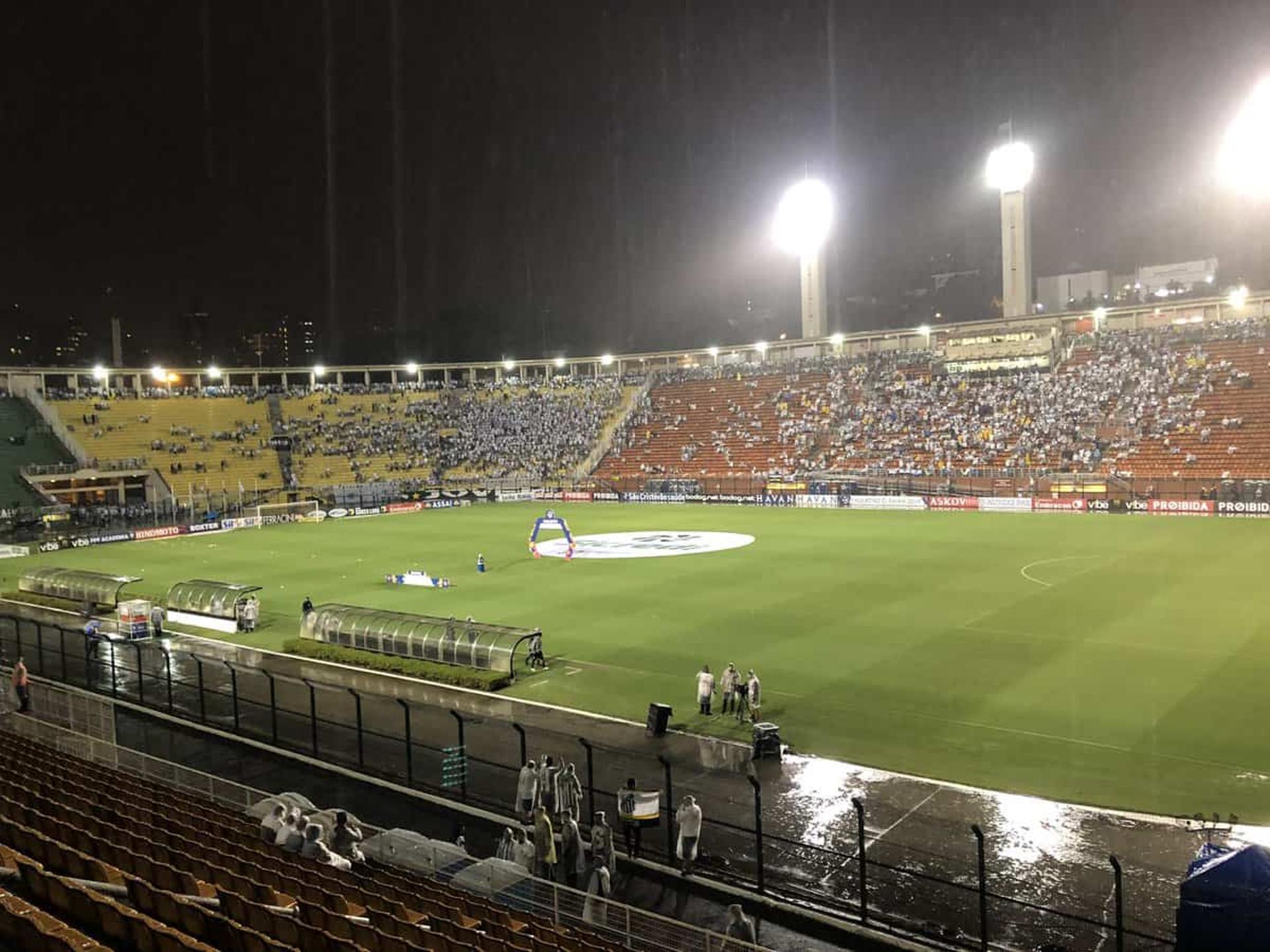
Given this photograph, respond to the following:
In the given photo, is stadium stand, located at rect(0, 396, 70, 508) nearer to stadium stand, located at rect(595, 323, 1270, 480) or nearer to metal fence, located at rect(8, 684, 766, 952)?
stadium stand, located at rect(595, 323, 1270, 480)

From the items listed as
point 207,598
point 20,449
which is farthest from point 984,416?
point 20,449

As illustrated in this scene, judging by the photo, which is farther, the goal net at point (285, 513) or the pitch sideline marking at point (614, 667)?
the goal net at point (285, 513)

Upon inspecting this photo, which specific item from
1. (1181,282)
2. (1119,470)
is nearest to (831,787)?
(1119,470)

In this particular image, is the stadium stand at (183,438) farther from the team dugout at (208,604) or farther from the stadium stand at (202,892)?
the stadium stand at (202,892)

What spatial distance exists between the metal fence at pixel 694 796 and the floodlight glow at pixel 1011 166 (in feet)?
260

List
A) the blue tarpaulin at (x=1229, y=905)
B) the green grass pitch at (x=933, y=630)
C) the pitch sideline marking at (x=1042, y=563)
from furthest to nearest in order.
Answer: the pitch sideline marking at (x=1042, y=563) → the green grass pitch at (x=933, y=630) → the blue tarpaulin at (x=1229, y=905)

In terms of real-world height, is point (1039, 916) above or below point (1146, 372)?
below

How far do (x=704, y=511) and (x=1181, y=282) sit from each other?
98027mm

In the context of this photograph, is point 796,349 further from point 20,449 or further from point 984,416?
point 20,449

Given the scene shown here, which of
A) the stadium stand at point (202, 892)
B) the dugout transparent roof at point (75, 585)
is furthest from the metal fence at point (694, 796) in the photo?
the dugout transparent roof at point (75, 585)

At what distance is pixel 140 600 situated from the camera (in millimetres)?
31844

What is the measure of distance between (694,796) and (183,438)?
272ft

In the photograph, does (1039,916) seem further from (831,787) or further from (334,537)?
(334,537)

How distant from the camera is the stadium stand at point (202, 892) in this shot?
799cm
